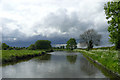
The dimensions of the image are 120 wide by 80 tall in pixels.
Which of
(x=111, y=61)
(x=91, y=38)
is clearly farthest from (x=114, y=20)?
(x=91, y=38)

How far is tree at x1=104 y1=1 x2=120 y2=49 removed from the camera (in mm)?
11242

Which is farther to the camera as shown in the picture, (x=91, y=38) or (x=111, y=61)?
(x=91, y=38)

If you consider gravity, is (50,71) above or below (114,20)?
below

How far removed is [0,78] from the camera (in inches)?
376

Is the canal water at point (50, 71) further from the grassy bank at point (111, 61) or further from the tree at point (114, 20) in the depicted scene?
the tree at point (114, 20)

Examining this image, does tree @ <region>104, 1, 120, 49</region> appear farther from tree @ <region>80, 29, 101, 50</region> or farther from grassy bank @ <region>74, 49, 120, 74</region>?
tree @ <region>80, 29, 101, 50</region>

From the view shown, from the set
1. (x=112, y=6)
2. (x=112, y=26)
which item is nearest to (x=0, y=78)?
(x=112, y=26)

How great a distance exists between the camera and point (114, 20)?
1204 cm

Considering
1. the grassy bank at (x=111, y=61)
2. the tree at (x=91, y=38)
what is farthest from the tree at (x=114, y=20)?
the tree at (x=91, y=38)

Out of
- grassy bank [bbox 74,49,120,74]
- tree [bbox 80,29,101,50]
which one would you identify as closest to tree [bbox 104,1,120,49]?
grassy bank [bbox 74,49,120,74]

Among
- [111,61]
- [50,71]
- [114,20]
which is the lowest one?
[50,71]

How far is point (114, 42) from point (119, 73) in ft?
10.6

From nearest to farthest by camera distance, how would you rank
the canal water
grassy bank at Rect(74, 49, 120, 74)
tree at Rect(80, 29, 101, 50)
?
the canal water
grassy bank at Rect(74, 49, 120, 74)
tree at Rect(80, 29, 101, 50)

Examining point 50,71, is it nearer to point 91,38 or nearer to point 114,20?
point 114,20
